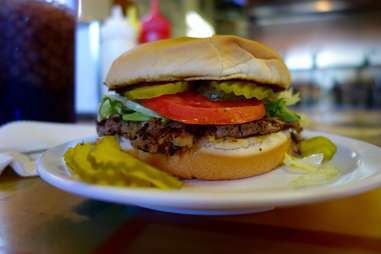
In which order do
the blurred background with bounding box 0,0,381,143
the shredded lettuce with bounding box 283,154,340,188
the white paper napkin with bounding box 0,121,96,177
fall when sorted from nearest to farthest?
the shredded lettuce with bounding box 283,154,340,188 → the white paper napkin with bounding box 0,121,96,177 → the blurred background with bounding box 0,0,381,143

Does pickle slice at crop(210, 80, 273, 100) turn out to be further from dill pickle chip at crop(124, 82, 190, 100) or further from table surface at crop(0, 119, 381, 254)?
table surface at crop(0, 119, 381, 254)

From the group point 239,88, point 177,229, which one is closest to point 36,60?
point 239,88

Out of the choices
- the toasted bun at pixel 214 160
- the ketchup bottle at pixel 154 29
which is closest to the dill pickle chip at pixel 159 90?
the toasted bun at pixel 214 160

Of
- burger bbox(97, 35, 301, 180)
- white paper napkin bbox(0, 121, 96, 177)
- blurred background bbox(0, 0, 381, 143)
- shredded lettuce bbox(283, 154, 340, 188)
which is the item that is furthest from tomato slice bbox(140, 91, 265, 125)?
blurred background bbox(0, 0, 381, 143)

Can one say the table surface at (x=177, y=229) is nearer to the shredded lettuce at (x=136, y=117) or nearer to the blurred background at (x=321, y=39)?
the shredded lettuce at (x=136, y=117)

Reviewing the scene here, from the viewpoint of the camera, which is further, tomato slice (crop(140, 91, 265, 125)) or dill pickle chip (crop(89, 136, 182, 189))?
tomato slice (crop(140, 91, 265, 125))

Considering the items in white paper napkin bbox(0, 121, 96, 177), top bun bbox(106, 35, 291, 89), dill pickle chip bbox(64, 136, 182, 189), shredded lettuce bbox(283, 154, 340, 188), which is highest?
top bun bbox(106, 35, 291, 89)

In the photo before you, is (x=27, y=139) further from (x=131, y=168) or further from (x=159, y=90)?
(x=131, y=168)

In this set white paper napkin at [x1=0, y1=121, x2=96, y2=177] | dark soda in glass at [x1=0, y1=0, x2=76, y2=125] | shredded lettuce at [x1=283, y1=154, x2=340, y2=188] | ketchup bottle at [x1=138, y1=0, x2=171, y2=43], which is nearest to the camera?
shredded lettuce at [x1=283, y1=154, x2=340, y2=188]

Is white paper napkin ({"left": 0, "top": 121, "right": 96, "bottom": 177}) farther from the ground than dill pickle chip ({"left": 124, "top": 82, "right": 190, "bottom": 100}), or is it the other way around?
dill pickle chip ({"left": 124, "top": 82, "right": 190, "bottom": 100})
